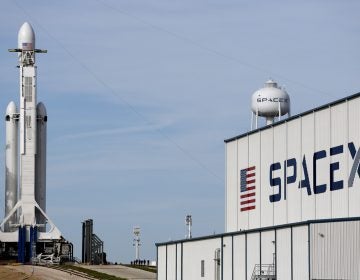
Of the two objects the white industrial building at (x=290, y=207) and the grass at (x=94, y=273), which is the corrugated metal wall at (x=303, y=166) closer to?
the white industrial building at (x=290, y=207)

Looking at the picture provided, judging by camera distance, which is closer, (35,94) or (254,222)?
(254,222)

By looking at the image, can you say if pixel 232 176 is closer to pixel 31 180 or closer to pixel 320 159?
pixel 320 159

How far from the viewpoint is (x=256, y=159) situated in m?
Result: 63.3

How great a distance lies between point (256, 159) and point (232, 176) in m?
4.64

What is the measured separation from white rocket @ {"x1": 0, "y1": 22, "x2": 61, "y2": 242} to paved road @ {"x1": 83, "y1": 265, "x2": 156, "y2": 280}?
44.6 ft

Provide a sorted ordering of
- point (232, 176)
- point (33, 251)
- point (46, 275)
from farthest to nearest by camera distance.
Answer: point (33, 251) < point (46, 275) < point (232, 176)

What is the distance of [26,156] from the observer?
113 metres

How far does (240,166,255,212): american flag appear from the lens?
6388 cm

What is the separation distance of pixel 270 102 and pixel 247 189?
7.92 metres

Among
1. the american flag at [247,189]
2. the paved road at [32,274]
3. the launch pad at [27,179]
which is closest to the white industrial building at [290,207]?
the american flag at [247,189]

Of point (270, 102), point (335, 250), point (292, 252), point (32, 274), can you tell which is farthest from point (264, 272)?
point (32, 274)

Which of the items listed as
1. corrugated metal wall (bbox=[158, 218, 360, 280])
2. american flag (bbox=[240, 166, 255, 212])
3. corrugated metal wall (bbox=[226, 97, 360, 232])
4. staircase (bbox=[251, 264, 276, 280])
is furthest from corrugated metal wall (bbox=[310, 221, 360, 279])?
american flag (bbox=[240, 166, 255, 212])

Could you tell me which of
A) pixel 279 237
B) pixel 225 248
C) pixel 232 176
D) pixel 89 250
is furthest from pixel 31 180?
pixel 279 237

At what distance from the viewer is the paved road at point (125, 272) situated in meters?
88.9
